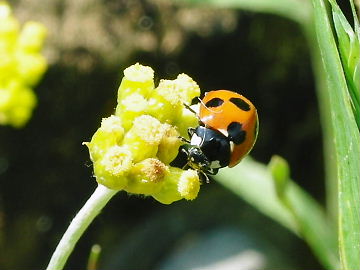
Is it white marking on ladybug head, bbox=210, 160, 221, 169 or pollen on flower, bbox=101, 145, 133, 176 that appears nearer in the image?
pollen on flower, bbox=101, 145, 133, 176

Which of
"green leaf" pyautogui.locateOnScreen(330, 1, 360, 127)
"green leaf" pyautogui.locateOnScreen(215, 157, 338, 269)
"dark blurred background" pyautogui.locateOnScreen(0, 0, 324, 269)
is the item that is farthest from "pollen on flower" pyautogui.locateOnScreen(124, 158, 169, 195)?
"dark blurred background" pyautogui.locateOnScreen(0, 0, 324, 269)

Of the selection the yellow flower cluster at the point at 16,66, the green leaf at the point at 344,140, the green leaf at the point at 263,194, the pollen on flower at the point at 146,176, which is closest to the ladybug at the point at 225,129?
the pollen on flower at the point at 146,176

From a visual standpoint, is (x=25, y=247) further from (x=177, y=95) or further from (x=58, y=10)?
(x=177, y=95)

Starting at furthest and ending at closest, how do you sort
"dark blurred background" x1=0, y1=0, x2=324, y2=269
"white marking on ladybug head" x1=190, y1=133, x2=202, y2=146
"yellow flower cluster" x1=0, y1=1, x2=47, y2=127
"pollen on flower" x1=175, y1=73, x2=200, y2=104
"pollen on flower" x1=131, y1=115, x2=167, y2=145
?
"dark blurred background" x1=0, y1=0, x2=324, y2=269
"yellow flower cluster" x1=0, y1=1, x2=47, y2=127
"white marking on ladybug head" x1=190, y1=133, x2=202, y2=146
"pollen on flower" x1=175, y1=73, x2=200, y2=104
"pollen on flower" x1=131, y1=115, x2=167, y2=145

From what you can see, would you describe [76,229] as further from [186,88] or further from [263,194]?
[263,194]

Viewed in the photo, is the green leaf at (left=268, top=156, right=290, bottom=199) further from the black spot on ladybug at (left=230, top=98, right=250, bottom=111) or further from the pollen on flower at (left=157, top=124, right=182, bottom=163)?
the pollen on flower at (left=157, top=124, right=182, bottom=163)

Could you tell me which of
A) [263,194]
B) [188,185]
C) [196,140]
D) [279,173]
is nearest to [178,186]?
[188,185]

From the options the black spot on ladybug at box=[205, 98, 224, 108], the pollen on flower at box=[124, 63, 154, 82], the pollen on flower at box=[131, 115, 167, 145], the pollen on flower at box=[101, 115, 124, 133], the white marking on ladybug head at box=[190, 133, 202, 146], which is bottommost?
the white marking on ladybug head at box=[190, 133, 202, 146]
